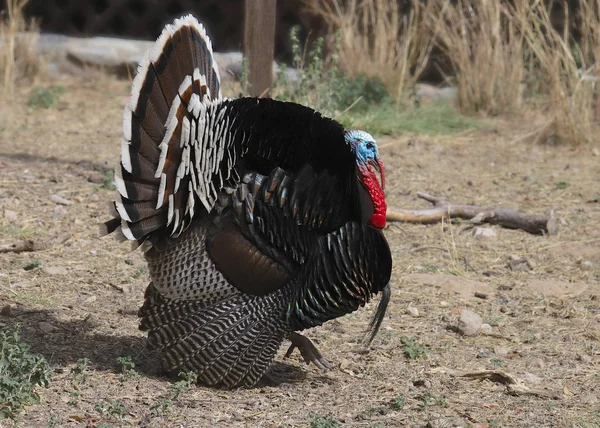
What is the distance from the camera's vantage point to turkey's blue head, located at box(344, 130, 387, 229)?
4.13m

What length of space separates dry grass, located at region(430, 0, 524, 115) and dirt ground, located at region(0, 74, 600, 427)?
1.41 m

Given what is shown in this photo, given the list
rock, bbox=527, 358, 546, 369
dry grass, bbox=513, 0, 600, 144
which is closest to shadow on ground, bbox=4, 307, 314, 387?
rock, bbox=527, 358, 546, 369

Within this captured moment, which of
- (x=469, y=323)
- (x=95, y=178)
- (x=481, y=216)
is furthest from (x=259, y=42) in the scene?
(x=469, y=323)

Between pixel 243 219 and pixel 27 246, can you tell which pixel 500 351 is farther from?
pixel 27 246

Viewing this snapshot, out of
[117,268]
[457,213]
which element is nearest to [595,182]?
[457,213]

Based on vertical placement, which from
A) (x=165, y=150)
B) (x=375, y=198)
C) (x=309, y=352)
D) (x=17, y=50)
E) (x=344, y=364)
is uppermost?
(x=165, y=150)

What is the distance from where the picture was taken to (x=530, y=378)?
4488mm

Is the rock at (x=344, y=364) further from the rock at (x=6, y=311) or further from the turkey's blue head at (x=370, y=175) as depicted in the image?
the rock at (x=6, y=311)

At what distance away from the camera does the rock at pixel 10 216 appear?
19.8 feet

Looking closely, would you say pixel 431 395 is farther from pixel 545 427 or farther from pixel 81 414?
pixel 81 414

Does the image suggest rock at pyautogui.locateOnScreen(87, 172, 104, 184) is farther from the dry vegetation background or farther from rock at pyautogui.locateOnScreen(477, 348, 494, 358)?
rock at pyautogui.locateOnScreen(477, 348, 494, 358)

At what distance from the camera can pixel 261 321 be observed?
4137mm

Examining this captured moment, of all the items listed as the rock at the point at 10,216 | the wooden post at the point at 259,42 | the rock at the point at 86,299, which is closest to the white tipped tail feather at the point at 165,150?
the rock at the point at 86,299

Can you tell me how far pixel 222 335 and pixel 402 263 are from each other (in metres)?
2.13
